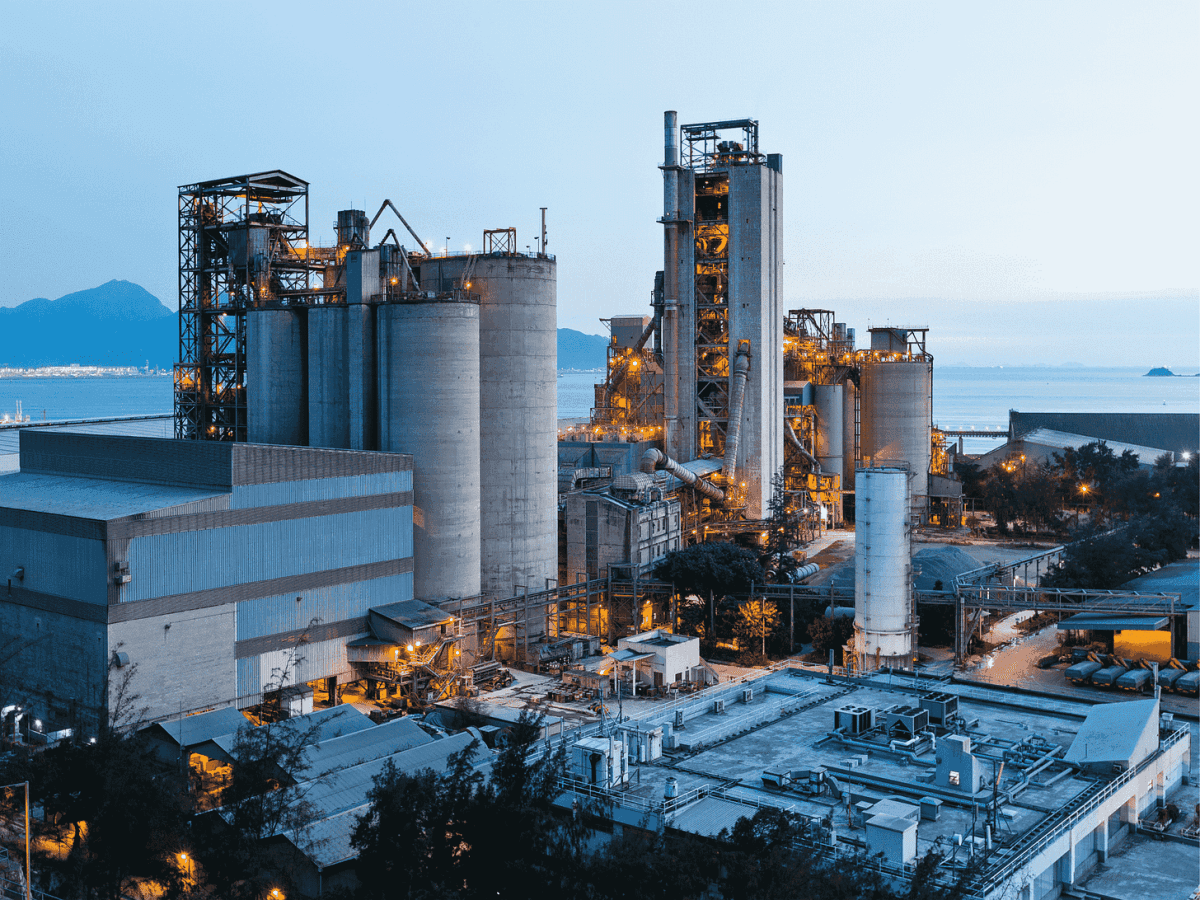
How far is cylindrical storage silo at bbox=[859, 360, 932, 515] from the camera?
8112 cm

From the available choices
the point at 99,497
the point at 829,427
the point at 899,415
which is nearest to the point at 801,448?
the point at 829,427

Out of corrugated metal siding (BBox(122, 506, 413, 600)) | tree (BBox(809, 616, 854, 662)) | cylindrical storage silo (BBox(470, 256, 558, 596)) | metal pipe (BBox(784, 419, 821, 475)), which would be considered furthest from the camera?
metal pipe (BBox(784, 419, 821, 475))

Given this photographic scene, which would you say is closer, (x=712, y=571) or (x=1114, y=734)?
(x=1114, y=734)

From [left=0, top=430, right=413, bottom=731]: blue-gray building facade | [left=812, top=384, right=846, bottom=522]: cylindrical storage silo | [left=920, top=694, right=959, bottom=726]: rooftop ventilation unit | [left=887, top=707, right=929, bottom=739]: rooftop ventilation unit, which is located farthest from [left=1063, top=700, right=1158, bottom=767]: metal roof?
[left=812, top=384, right=846, bottom=522]: cylindrical storage silo

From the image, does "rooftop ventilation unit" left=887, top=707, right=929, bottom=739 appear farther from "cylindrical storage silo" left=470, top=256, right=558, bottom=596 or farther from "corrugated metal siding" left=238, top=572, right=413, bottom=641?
"cylindrical storage silo" left=470, top=256, right=558, bottom=596

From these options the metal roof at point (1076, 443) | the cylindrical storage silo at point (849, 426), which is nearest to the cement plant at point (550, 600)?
the cylindrical storage silo at point (849, 426)

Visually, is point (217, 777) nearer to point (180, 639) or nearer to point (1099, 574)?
point (180, 639)

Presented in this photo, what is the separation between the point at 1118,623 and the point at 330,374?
33602mm

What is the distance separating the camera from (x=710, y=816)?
23.7m

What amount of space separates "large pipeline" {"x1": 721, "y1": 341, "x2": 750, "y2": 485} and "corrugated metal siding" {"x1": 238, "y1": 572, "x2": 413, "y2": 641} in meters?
27.6

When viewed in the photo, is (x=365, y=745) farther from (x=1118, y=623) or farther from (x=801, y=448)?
(x=801, y=448)

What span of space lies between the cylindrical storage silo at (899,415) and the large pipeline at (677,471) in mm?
18683

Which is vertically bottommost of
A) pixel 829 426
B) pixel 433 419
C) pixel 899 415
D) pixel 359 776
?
pixel 359 776

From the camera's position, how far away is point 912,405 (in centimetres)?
8112
